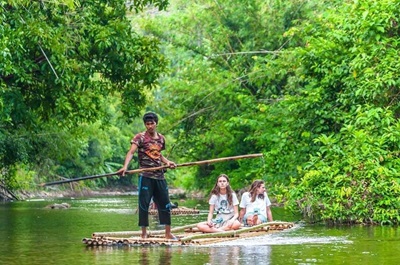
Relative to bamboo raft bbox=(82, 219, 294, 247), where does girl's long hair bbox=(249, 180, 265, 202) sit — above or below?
above

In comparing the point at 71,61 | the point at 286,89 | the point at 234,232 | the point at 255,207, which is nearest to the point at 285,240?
the point at 234,232

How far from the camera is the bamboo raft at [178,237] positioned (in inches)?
598

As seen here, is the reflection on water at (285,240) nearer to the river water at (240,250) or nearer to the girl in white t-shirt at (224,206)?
the river water at (240,250)

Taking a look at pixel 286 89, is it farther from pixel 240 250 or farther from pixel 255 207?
pixel 240 250

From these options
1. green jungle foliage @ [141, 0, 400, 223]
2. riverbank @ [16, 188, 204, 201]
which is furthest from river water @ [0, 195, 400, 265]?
riverbank @ [16, 188, 204, 201]

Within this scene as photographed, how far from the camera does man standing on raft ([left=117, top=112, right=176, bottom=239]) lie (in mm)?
15742

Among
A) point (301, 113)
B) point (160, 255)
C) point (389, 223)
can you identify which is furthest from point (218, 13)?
point (160, 255)

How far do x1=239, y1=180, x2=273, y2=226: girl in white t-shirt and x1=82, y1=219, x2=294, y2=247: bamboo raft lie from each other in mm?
776

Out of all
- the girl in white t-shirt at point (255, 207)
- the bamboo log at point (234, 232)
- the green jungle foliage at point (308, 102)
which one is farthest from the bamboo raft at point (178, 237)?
the green jungle foliage at point (308, 102)

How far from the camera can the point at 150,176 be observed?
15.8m

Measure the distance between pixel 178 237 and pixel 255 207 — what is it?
339 cm

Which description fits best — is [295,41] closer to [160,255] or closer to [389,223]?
[389,223]

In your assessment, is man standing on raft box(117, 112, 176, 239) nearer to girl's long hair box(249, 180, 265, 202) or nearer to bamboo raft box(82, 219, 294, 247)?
bamboo raft box(82, 219, 294, 247)

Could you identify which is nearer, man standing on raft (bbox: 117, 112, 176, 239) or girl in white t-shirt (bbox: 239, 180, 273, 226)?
man standing on raft (bbox: 117, 112, 176, 239)
